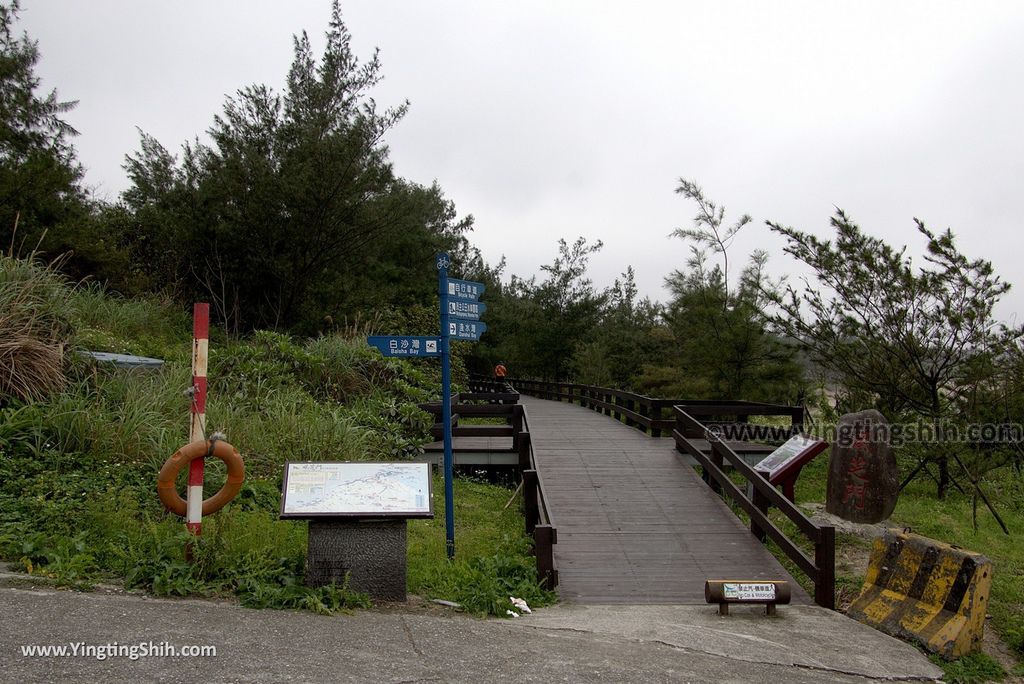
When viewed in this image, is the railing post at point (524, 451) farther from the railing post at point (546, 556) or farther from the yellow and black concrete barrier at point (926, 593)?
the yellow and black concrete barrier at point (926, 593)

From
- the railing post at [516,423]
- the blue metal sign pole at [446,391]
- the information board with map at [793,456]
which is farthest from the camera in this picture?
the railing post at [516,423]

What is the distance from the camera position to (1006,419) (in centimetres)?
1045

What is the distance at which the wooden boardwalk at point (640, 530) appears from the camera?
7.35 m

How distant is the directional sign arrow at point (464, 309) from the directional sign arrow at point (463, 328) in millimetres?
60

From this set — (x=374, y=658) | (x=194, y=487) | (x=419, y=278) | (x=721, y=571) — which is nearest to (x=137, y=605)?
(x=194, y=487)

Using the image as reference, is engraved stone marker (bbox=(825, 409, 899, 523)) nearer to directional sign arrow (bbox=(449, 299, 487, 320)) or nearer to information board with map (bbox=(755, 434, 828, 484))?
information board with map (bbox=(755, 434, 828, 484))

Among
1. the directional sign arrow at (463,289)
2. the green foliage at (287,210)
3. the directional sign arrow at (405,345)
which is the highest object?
the green foliage at (287,210)

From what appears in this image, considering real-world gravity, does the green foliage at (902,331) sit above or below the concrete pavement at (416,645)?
above

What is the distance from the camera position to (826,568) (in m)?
6.77

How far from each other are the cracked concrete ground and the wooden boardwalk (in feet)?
3.85

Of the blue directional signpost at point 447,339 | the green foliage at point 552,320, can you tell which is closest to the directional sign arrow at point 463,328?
the blue directional signpost at point 447,339

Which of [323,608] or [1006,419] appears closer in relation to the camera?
[323,608]

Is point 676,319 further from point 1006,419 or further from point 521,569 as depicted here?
point 521,569

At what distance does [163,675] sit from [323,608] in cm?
146
